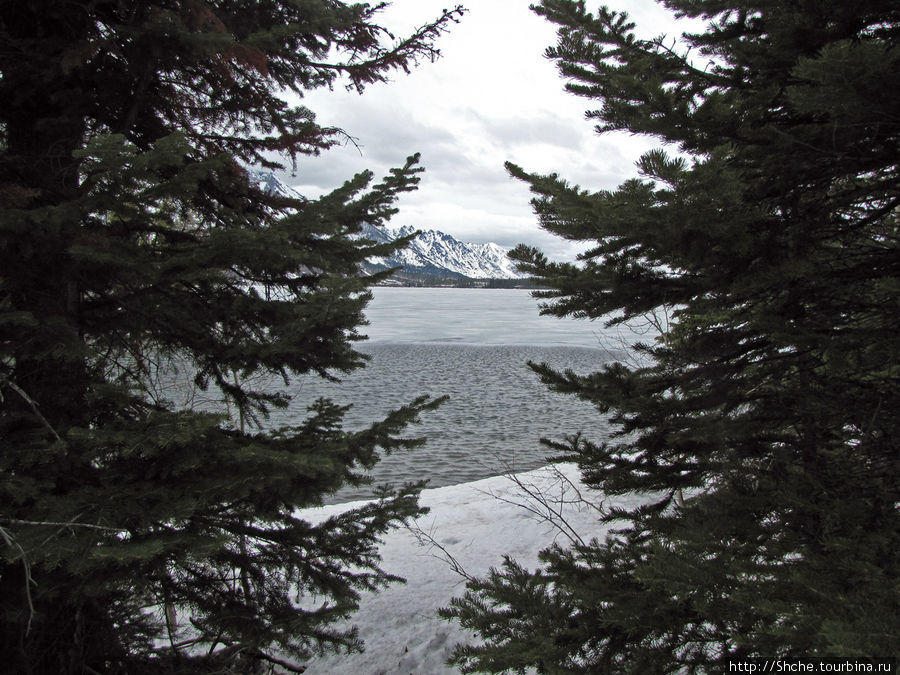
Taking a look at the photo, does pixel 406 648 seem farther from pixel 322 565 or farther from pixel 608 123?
pixel 608 123

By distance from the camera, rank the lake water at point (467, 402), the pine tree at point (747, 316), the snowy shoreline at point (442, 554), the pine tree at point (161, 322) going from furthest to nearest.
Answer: the lake water at point (467, 402) < the snowy shoreline at point (442, 554) < the pine tree at point (161, 322) < the pine tree at point (747, 316)

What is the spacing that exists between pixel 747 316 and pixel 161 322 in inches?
151

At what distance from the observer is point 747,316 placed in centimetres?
302

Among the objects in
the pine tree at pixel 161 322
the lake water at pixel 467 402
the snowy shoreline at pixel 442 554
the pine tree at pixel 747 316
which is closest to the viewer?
the pine tree at pixel 747 316

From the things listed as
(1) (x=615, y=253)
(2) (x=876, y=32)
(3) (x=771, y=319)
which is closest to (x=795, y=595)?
(3) (x=771, y=319)

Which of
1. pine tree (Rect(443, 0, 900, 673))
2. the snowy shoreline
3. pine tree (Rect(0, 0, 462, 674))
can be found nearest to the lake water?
the snowy shoreline

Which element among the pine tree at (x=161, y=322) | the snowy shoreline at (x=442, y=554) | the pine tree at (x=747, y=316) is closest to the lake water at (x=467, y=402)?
the snowy shoreline at (x=442, y=554)

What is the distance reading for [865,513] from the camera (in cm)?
204

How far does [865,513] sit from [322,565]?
3294mm

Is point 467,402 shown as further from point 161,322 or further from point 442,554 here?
point 161,322

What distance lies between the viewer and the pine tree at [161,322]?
268 cm

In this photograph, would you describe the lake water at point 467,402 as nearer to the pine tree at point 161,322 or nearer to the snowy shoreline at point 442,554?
the snowy shoreline at point 442,554

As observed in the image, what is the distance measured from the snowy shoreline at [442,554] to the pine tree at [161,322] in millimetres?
2190

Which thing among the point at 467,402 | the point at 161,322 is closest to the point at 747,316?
the point at 161,322
